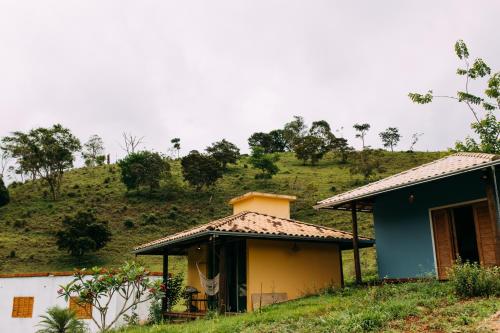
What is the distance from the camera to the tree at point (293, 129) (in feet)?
223

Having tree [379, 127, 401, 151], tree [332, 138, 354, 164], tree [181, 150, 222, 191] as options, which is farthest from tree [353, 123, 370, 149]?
tree [181, 150, 222, 191]

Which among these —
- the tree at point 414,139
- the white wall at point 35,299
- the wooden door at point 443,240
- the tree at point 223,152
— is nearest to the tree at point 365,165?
the tree at point 223,152

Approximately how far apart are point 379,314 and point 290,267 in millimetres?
6278

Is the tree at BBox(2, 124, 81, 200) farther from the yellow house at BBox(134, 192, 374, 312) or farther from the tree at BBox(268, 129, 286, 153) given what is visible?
the tree at BBox(268, 129, 286, 153)

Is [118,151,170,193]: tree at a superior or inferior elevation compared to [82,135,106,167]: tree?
inferior

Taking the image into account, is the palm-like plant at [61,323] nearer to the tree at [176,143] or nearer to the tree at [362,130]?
the tree at [176,143]

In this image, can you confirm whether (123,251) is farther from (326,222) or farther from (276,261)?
(276,261)

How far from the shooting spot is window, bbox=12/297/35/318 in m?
17.6

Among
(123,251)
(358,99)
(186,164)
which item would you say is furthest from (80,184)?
(358,99)

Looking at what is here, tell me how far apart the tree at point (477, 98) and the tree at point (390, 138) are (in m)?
45.2

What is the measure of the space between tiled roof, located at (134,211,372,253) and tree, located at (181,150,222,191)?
26.2 metres

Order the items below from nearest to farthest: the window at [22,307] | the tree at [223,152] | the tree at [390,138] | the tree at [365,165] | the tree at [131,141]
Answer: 1. the window at [22,307]
2. the tree at [365,165]
3. the tree at [223,152]
4. the tree at [131,141]
5. the tree at [390,138]

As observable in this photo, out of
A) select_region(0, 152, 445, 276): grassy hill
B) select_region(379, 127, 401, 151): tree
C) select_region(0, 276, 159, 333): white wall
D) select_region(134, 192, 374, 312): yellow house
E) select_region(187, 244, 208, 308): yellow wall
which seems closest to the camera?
select_region(134, 192, 374, 312): yellow house

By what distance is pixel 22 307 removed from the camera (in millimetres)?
17797
